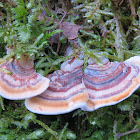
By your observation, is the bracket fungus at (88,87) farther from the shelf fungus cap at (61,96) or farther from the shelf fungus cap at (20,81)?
the shelf fungus cap at (20,81)

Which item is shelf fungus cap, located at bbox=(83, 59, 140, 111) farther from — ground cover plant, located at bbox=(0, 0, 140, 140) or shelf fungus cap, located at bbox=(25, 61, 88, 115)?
ground cover plant, located at bbox=(0, 0, 140, 140)

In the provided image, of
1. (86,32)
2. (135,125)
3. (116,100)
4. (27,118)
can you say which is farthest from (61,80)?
(135,125)

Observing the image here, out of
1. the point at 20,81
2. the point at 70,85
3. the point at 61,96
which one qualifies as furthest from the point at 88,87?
the point at 20,81

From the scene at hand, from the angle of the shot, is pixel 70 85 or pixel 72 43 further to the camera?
pixel 72 43

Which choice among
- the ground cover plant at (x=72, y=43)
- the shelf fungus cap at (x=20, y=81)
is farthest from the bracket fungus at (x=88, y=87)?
the ground cover plant at (x=72, y=43)

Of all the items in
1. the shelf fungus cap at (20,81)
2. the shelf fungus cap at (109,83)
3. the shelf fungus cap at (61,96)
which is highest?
the shelf fungus cap at (20,81)

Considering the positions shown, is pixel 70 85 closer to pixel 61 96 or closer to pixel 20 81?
pixel 61 96

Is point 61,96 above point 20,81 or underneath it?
underneath

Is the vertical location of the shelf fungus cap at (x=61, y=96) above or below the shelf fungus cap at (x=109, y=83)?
above

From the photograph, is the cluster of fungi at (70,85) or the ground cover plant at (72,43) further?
the ground cover plant at (72,43)
